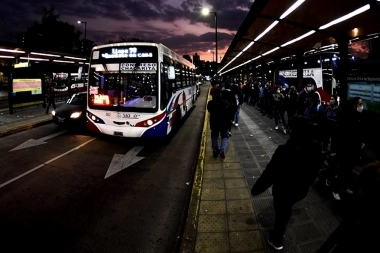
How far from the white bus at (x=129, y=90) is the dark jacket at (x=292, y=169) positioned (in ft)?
18.9

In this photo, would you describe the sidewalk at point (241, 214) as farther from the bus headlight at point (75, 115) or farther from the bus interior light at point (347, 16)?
the bus headlight at point (75, 115)

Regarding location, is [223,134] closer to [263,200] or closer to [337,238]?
[263,200]

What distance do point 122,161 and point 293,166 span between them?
563 centimetres

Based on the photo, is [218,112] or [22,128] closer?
[218,112]

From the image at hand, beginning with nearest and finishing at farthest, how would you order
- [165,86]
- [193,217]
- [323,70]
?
1. [193,217]
2. [165,86]
3. [323,70]

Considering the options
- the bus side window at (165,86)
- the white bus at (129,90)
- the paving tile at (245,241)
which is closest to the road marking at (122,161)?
the white bus at (129,90)

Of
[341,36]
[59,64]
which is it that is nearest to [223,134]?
[341,36]

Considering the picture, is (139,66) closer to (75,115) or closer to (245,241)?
(75,115)

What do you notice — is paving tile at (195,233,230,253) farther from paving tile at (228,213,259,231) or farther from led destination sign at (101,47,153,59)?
led destination sign at (101,47,153,59)

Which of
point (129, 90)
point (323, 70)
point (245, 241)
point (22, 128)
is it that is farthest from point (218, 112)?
point (323, 70)

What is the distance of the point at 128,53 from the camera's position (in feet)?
28.5

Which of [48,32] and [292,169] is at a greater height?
[48,32]

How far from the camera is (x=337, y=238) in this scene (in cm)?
215

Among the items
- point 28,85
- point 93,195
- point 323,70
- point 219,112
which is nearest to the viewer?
point 93,195
